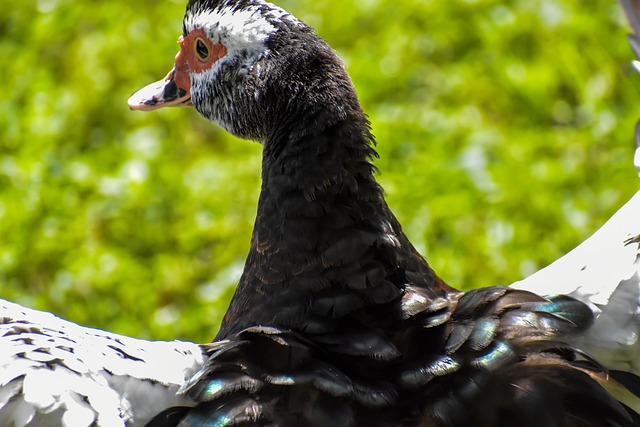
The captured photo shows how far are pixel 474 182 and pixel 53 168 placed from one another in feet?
6.25

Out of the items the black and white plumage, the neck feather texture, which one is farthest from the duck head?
the black and white plumage

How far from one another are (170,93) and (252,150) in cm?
175

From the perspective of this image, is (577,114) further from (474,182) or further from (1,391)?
(1,391)

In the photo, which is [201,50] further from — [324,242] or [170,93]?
[324,242]

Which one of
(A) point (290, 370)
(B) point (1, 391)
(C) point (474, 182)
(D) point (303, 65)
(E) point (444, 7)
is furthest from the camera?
(E) point (444, 7)

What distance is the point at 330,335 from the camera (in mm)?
2010

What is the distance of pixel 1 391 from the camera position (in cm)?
179

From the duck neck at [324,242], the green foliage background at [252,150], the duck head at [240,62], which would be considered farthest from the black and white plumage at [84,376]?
the green foliage background at [252,150]

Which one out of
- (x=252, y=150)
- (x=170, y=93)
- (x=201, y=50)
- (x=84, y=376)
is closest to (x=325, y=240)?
(x=84, y=376)

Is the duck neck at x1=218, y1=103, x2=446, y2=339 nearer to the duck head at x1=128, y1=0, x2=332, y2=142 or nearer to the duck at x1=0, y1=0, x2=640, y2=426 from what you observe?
the duck at x1=0, y1=0, x2=640, y2=426

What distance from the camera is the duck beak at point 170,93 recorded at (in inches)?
110

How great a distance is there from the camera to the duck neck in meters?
2.06

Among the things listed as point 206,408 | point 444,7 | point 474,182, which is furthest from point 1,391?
point 444,7

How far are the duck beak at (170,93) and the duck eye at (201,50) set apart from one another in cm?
11
